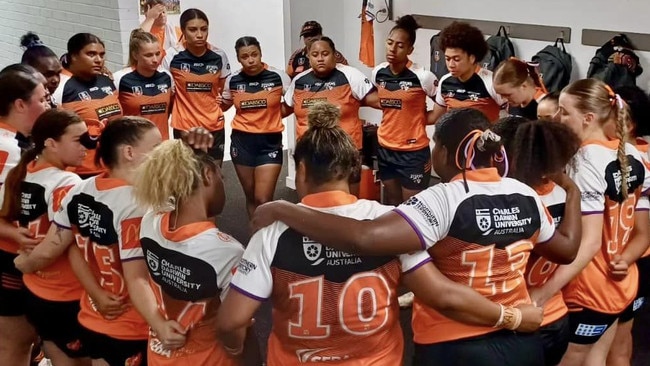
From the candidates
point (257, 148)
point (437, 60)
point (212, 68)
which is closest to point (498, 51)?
point (437, 60)

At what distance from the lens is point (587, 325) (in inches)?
106

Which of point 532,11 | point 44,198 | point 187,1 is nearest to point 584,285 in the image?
point 44,198

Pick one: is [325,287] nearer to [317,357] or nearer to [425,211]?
[317,357]

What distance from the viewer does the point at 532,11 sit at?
586 cm

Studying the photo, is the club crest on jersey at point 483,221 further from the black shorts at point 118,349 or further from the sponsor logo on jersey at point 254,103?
the sponsor logo on jersey at point 254,103

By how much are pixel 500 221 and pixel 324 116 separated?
0.67m

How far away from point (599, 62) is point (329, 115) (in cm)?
348

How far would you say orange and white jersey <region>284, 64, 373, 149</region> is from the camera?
4.98 meters

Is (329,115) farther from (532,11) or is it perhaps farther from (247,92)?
(532,11)

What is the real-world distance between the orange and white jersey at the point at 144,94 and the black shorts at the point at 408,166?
5.28ft

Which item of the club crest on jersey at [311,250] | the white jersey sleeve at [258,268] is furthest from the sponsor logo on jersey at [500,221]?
the white jersey sleeve at [258,268]

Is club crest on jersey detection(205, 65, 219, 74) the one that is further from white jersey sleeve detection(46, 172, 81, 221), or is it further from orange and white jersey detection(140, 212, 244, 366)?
orange and white jersey detection(140, 212, 244, 366)

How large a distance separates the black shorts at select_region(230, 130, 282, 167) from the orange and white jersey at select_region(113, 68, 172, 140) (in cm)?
57

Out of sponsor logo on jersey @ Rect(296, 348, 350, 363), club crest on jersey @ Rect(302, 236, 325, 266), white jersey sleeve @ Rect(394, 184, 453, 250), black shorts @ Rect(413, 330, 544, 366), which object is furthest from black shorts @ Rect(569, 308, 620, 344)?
club crest on jersey @ Rect(302, 236, 325, 266)
